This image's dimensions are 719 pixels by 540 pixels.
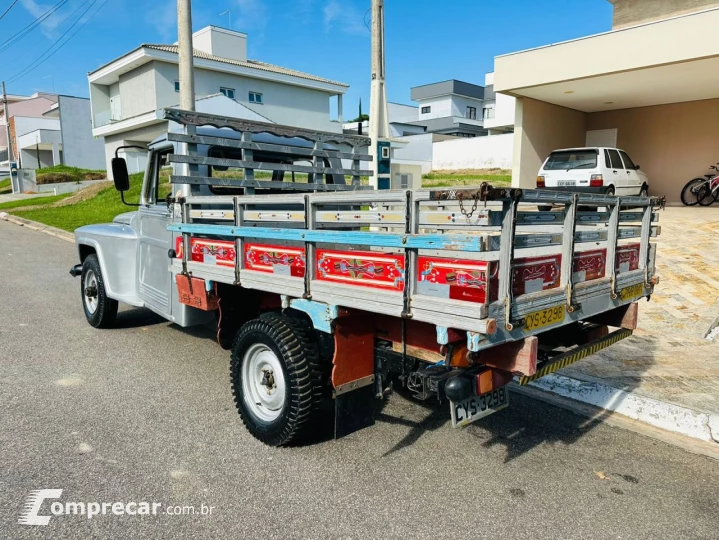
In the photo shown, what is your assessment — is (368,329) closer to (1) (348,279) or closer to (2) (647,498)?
(1) (348,279)

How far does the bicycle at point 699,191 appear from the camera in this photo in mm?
14789

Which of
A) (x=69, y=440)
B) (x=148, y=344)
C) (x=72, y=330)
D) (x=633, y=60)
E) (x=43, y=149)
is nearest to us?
(x=69, y=440)

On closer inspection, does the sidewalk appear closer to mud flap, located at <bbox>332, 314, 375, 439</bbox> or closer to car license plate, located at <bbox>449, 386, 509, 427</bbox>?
car license plate, located at <bbox>449, 386, 509, 427</bbox>

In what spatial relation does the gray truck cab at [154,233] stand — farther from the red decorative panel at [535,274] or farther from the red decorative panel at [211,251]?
the red decorative panel at [535,274]

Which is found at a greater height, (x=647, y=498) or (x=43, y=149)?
(x=43, y=149)

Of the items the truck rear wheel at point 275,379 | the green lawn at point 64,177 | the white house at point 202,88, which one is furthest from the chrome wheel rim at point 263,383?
the green lawn at point 64,177

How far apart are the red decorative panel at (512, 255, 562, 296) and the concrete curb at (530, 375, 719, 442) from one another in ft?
5.75

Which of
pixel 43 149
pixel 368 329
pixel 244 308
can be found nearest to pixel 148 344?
pixel 244 308

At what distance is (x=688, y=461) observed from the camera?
3.56m

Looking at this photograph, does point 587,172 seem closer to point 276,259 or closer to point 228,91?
point 276,259

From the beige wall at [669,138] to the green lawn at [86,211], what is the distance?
586 inches

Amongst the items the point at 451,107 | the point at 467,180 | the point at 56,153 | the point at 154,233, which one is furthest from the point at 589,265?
the point at 451,107

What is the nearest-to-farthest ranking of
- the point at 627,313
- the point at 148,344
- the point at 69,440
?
the point at 69,440 → the point at 627,313 → the point at 148,344

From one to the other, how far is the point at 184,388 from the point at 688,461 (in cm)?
378
